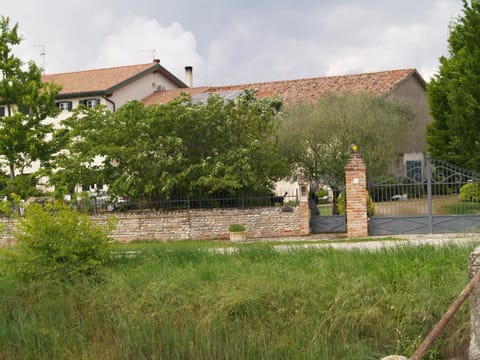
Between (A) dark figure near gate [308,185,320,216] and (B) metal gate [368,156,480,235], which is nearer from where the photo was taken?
(B) metal gate [368,156,480,235]

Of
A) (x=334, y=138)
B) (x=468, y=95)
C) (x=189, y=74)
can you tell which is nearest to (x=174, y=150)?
(x=334, y=138)

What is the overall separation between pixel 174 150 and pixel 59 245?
887 centimetres

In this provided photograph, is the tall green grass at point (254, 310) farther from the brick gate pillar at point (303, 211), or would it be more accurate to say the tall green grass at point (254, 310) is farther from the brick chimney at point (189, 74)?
the brick chimney at point (189, 74)

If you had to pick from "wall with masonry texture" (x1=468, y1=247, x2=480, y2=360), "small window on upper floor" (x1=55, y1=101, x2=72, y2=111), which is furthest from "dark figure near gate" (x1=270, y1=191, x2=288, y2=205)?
"small window on upper floor" (x1=55, y1=101, x2=72, y2=111)

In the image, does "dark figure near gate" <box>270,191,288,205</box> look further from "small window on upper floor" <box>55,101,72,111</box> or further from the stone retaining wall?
"small window on upper floor" <box>55,101,72,111</box>

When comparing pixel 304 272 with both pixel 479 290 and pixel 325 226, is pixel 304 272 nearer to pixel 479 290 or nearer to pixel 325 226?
pixel 479 290

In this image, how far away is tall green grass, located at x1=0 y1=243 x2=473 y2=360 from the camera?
8.52 metres

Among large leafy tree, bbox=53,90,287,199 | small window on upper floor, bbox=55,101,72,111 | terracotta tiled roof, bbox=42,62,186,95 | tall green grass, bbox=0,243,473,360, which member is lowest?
tall green grass, bbox=0,243,473,360

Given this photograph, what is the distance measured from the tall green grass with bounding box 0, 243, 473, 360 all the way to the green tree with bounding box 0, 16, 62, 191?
44.6ft

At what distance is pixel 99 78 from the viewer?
139 ft

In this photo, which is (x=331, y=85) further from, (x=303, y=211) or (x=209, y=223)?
(x=209, y=223)

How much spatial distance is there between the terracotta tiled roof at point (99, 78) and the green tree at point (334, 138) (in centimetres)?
1736

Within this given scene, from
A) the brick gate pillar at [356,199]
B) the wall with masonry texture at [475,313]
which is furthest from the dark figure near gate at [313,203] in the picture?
the wall with masonry texture at [475,313]

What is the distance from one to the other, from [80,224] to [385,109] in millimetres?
20887
